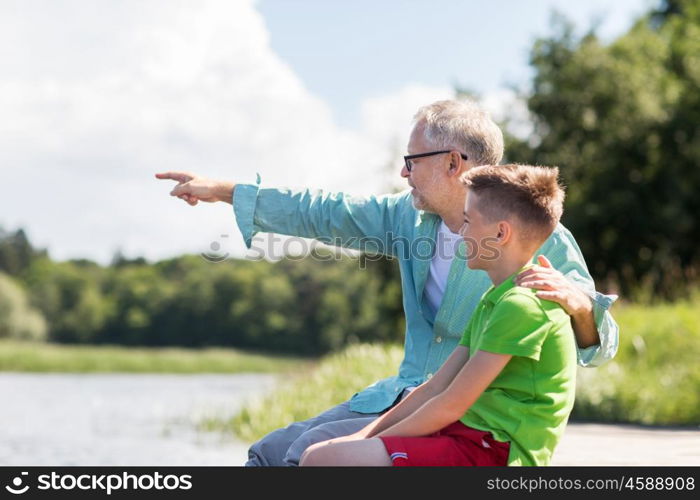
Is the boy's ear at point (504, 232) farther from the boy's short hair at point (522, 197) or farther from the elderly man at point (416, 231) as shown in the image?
the elderly man at point (416, 231)

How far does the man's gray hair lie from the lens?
9.78 feet

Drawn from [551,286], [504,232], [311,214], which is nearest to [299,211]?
[311,214]

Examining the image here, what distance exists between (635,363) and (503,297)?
6.67 m

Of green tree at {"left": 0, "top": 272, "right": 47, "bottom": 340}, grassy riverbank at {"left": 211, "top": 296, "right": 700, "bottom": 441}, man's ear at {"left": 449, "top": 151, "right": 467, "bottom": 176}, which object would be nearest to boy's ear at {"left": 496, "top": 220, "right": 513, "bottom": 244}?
man's ear at {"left": 449, "top": 151, "right": 467, "bottom": 176}

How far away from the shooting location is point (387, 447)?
89.7 inches

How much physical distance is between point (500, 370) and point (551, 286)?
0.26 meters

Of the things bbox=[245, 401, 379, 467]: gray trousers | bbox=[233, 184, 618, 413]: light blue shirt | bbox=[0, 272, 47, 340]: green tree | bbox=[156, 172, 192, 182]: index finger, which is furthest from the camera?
bbox=[0, 272, 47, 340]: green tree

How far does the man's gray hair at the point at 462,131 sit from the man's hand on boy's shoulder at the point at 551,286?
25.8 inches

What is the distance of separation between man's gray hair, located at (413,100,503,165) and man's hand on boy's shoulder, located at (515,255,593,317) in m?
0.65

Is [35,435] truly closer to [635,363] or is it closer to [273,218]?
[635,363]

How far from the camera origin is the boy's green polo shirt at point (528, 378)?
2.18 metres

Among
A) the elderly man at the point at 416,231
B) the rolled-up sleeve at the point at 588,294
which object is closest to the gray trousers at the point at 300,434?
the elderly man at the point at 416,231

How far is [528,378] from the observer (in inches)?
87.6

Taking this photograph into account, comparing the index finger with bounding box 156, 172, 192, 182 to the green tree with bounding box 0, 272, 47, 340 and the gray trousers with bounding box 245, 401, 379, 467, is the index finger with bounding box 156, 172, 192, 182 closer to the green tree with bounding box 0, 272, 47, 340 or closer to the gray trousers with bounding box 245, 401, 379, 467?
the gray trousers with bounding box 245, 401, 379, 467
